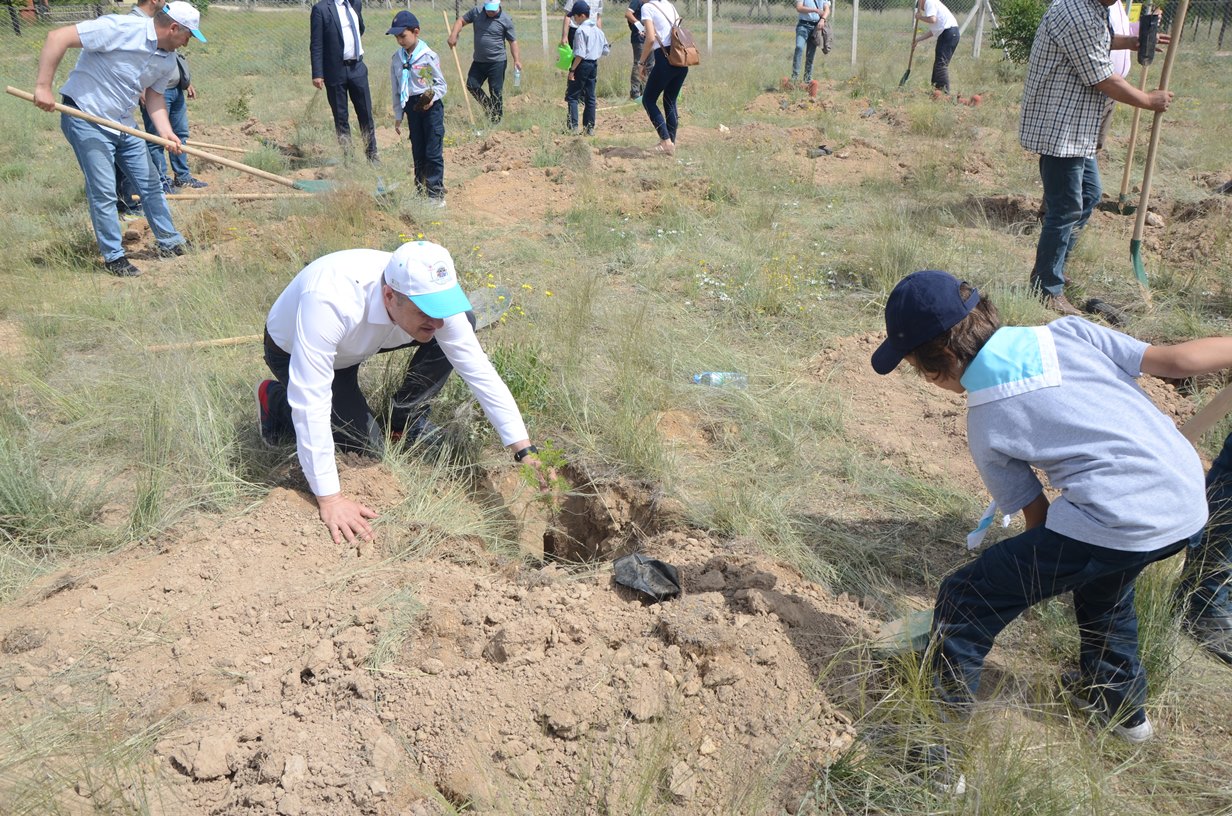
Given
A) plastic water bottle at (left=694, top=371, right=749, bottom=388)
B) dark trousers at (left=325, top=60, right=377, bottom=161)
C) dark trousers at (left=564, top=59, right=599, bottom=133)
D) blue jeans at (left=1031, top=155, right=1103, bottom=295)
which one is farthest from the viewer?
dark trousers at (left=564, top=59, right=599, bottom=133)

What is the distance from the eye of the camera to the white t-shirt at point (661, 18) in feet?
30.5

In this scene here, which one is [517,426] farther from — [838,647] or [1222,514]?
[1222,514]

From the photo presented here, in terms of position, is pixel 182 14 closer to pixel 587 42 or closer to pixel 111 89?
pixel 111 89

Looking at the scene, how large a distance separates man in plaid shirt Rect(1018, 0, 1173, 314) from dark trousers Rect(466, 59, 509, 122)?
7.30 m

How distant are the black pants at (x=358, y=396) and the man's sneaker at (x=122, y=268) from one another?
3.22 m

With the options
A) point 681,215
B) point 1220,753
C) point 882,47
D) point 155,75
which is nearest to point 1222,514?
point 1220,753

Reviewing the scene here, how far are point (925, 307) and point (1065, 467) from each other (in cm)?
53

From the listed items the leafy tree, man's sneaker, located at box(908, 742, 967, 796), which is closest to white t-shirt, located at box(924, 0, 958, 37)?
the leafy tree

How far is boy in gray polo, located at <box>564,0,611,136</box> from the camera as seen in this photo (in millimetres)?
10523

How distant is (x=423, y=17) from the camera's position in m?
26.8

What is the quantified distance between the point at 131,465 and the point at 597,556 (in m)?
2.06

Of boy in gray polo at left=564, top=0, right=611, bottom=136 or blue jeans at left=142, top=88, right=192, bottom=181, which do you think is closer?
blue jeans at left=142, top=88, right=192, bottom=181

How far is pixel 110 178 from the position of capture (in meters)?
6.18

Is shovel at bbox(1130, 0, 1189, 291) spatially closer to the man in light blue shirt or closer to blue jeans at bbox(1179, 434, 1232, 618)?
blue jeans at bbox(1179, 434, 1232, 618)
